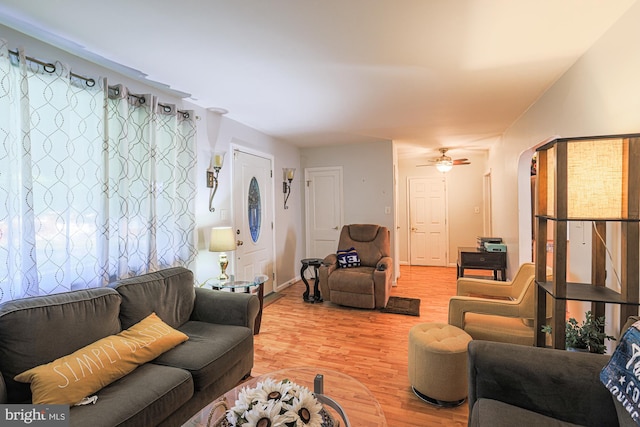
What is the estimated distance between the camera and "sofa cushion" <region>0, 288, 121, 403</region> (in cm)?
137

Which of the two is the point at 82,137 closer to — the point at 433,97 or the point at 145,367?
the point at 145,367

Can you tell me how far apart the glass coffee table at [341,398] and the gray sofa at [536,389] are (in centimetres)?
43

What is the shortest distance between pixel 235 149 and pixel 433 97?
2345 mm

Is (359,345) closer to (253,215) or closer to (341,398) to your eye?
(341,398)

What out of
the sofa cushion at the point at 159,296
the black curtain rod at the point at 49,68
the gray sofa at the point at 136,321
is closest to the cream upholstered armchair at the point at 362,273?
the gray sofa at the point at 136,321

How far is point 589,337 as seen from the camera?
1562mm

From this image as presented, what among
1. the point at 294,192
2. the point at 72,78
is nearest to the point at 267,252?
the point at 294,192

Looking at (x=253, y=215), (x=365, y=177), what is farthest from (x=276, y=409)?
(x=365, y=177)

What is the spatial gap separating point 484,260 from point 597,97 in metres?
2.78

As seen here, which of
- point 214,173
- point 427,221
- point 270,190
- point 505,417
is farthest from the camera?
point 427,221

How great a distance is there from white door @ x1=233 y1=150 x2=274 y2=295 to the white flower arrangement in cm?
260

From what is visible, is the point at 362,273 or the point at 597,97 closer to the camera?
the point at 597,97

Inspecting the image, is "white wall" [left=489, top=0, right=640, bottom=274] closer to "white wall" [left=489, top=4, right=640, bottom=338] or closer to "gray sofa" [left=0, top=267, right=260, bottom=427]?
"white wall" [left=489, top=4, right=640, bottom=338]

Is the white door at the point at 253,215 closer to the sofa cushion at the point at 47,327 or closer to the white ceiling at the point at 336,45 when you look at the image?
the white ceiling at the point at 336,45
